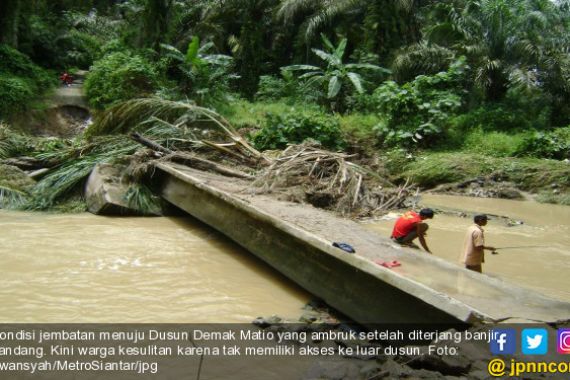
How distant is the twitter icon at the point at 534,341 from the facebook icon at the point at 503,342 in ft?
0.19

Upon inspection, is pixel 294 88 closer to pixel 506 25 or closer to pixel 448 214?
pixel 506 25

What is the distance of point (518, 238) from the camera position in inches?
278

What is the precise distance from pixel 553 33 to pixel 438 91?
4.43 meters

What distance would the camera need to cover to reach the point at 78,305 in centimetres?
407

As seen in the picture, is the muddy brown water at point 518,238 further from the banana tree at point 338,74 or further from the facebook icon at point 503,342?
the banana tree at point 338,74

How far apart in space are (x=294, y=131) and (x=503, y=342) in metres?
10.00

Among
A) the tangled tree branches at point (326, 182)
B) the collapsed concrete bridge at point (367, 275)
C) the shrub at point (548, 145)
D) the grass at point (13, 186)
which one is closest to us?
the collapsed concrete bridge at point (367, 275)

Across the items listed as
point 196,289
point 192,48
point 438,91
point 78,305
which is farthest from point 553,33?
point 78,305

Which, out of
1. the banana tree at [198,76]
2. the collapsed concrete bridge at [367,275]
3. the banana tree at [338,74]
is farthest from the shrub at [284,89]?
the collapsed concrete bridge at [367,275]

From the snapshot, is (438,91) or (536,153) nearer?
(536,153)

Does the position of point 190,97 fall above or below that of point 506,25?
below

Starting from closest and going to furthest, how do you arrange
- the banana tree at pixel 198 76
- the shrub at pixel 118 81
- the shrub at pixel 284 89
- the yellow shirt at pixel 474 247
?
the yellow shirt at pixel 474 247 < the shrub at pixel 118 81 < the banana tree at pixel 198 76 < the shrub at pixel 284 89

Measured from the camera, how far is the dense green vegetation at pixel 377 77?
42.0ft

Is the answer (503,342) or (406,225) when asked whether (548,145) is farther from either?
(503,342)
